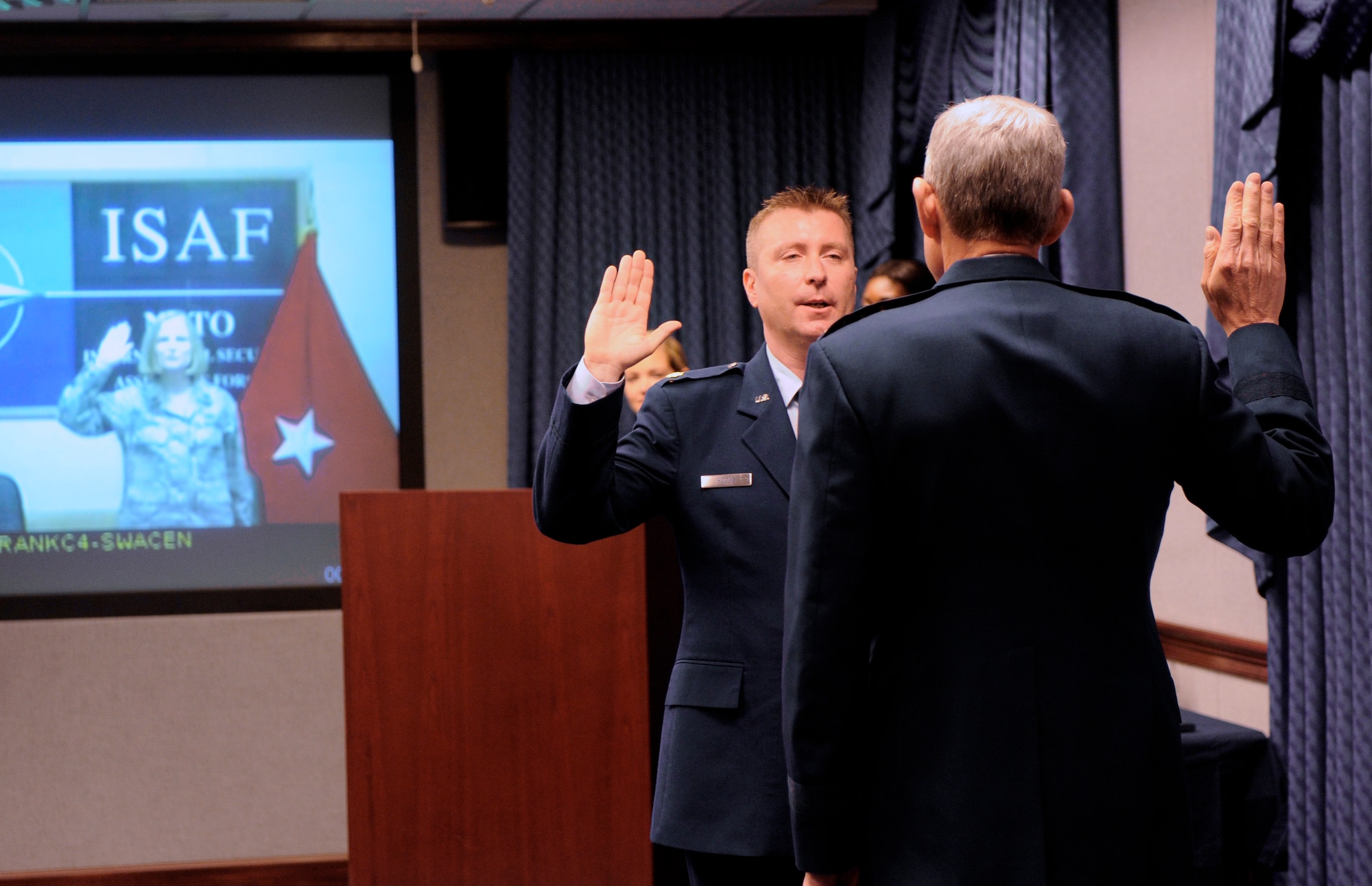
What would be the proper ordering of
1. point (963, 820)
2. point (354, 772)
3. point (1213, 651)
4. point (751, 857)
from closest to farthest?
point (963, 820) < point (751, 857) < point (354, 772) < point (1213, 651)

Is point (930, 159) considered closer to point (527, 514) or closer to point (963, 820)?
point (963, 820)

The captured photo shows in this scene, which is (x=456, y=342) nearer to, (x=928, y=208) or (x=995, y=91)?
(x=995, y=91)

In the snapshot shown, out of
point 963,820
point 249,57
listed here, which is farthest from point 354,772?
point 249,57

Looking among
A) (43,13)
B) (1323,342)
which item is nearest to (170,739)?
(43,13)

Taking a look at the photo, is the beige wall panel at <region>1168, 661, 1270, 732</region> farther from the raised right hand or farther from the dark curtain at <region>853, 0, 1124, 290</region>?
the raised right hand

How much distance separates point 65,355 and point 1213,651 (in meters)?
3.59

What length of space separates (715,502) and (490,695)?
3.17 feet

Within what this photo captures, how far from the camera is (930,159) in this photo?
1.22 m

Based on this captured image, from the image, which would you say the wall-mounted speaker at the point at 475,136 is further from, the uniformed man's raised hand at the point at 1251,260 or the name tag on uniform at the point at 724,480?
the uniformed man's raised hand at the point at 1251,260

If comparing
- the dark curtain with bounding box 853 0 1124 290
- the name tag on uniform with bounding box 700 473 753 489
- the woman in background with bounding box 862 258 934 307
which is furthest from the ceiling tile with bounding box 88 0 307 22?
the name tag on uniform with bounding box 700 473 753 489

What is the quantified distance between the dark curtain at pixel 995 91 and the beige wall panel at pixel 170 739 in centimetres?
229

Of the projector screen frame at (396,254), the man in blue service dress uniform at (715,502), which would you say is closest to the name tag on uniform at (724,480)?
the man in blue service dress uniform at (715,502)

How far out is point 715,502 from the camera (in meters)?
1.76

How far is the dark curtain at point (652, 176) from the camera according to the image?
4.44 meters
